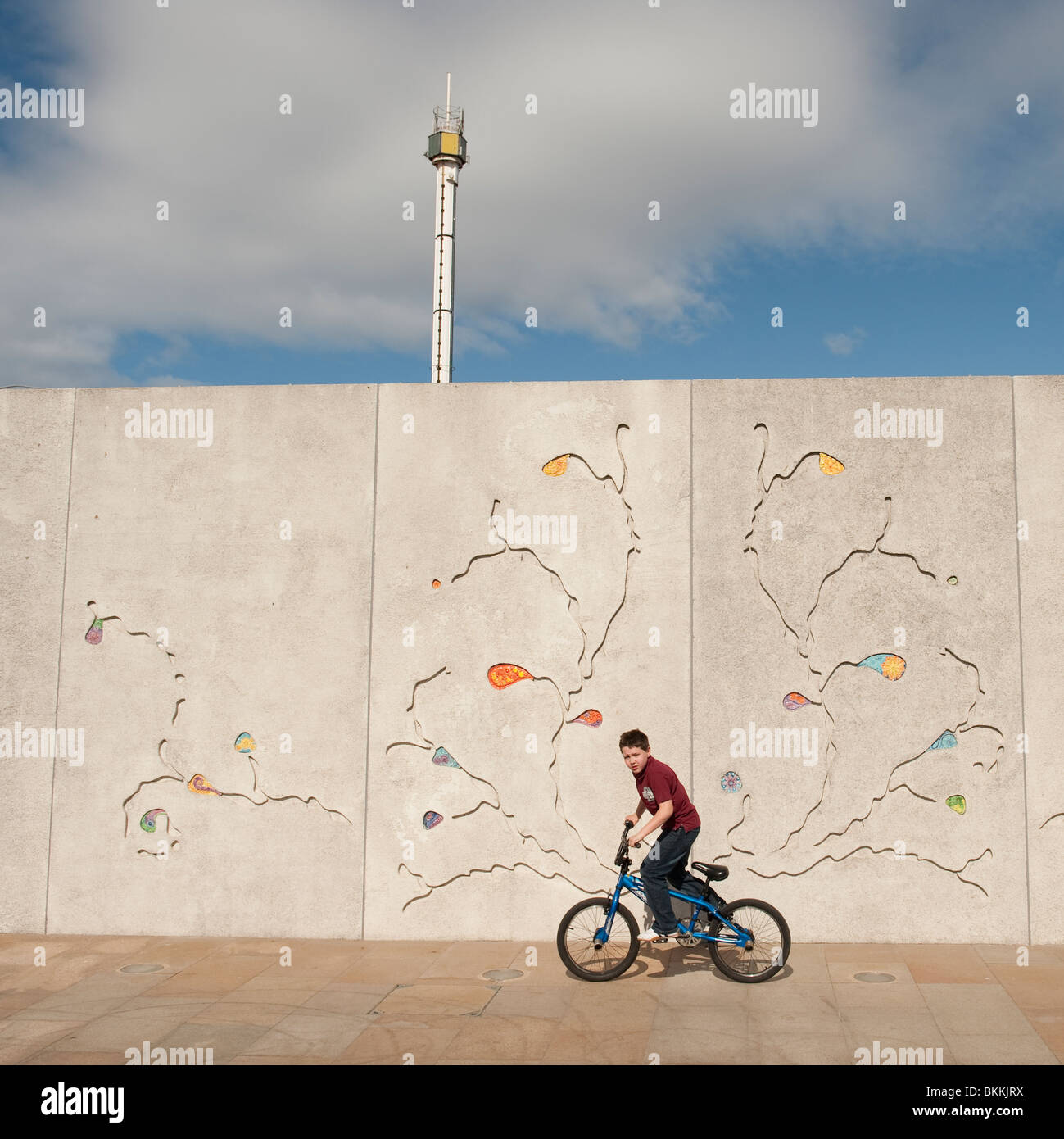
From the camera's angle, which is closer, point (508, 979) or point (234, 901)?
Result: point (508, 979)

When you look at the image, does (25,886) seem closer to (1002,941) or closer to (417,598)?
(417,598)

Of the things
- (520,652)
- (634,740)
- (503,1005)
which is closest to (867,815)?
(634,740)

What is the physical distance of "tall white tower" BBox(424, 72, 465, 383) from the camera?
4066 centimetres

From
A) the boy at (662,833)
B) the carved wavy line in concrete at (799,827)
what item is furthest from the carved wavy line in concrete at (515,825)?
the carved wavy line in concrete at (799,827)

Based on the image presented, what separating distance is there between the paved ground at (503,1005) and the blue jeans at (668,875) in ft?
1.38

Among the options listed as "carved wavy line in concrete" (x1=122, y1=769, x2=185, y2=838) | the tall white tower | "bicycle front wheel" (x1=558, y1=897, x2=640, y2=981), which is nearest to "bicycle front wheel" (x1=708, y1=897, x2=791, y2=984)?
"bicycle front wheel" (x1=558, y1=897, x2=640, y2=981)

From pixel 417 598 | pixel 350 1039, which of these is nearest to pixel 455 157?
pixel 417 598

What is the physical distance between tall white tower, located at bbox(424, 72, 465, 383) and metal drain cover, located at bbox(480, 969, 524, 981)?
112 feet

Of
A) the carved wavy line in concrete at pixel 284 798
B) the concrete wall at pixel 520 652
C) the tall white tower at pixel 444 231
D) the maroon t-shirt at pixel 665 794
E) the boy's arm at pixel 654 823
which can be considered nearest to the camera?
the boy's arm at pixel 654 823

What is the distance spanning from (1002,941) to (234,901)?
5363mm

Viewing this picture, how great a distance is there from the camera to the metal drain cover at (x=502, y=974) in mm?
6738

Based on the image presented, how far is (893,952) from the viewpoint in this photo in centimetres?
713

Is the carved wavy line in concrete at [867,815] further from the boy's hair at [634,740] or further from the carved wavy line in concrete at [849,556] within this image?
the boy's hair at [634,740]
